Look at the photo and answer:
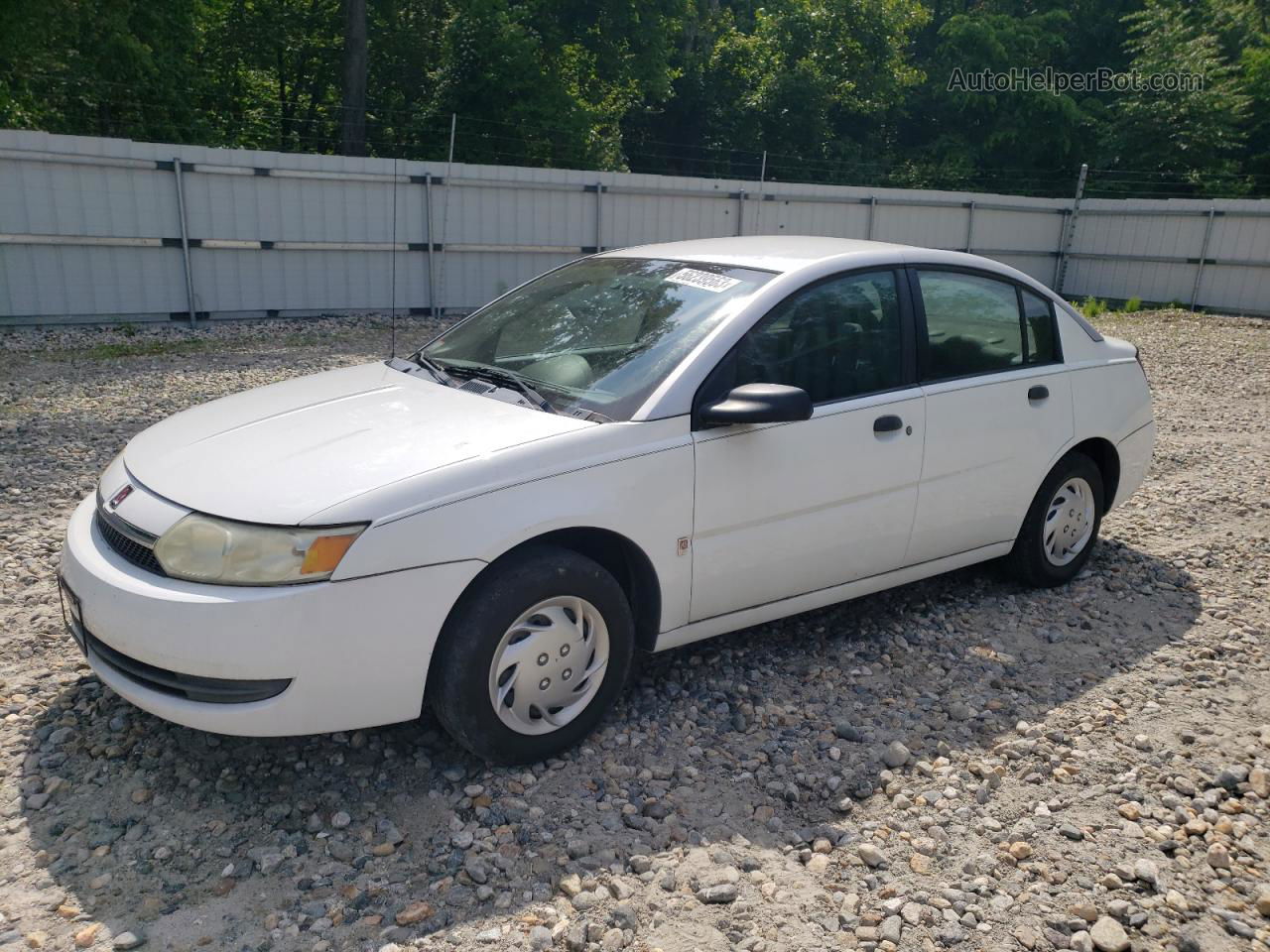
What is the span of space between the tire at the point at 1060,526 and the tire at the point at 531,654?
236 cm

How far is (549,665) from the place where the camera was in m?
3.36

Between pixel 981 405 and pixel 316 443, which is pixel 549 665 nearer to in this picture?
pixel 316 443

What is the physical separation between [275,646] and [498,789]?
2.85ft

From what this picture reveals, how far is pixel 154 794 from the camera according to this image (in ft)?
10.5

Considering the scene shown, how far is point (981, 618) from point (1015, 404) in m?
0.99

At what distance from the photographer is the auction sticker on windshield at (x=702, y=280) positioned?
403cm

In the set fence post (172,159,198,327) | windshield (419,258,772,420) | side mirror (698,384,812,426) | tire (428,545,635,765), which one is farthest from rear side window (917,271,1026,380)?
fence post (172,159,198,327)

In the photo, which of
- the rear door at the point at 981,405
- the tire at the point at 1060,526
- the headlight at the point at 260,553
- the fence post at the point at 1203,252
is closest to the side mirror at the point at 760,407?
the rear door at the point at 981,405

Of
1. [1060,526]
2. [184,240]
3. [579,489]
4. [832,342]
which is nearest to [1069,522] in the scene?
[1060,526]

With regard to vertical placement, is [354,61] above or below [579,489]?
above

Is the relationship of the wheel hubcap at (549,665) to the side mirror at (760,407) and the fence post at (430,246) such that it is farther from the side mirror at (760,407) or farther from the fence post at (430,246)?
the fence post at (430,246)

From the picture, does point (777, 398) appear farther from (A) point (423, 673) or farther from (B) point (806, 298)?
(A) point (423, 673)

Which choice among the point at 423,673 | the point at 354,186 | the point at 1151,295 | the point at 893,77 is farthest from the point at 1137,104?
the point at 423,673

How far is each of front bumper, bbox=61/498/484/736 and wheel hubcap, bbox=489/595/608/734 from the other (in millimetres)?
270
